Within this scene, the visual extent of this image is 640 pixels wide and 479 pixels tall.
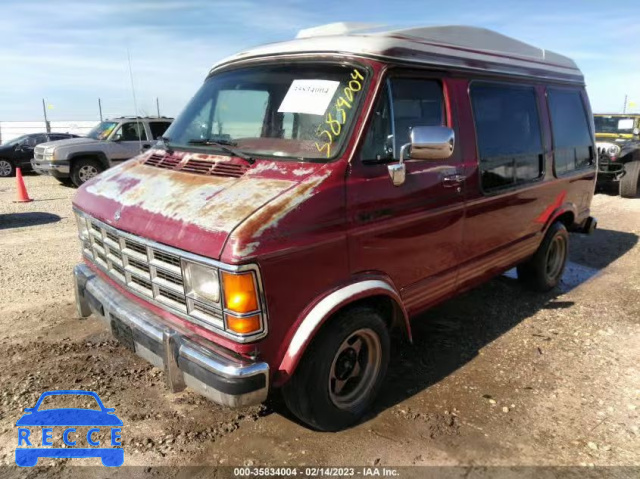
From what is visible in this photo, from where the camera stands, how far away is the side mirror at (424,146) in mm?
2840

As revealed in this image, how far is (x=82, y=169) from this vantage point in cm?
1231

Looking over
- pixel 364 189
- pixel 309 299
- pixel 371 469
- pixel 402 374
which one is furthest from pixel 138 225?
pixel 402 374

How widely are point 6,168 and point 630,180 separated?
1791 centimetres

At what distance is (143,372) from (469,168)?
9.37 feet

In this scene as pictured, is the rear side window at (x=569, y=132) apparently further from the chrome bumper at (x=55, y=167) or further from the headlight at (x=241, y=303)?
the chrome bumper at (x=55, y=167)

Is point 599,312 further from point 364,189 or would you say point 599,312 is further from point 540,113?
point 364,189

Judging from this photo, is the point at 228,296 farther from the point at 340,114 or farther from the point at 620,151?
the point at 620,151

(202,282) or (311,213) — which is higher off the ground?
(311,213)

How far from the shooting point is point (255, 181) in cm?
270

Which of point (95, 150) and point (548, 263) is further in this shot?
point (95, 150)

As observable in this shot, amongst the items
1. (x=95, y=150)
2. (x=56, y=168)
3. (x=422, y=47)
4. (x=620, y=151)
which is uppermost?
(x=422, y=47)

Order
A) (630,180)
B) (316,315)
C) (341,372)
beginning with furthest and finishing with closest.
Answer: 1. (630,180)
2. (341,372)
3. (316,315)

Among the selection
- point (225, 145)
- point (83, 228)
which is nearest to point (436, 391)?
point (225, 145)

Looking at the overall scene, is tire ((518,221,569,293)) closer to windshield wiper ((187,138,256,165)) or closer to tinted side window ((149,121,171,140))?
windshield wiper ((187,138,256,165))
